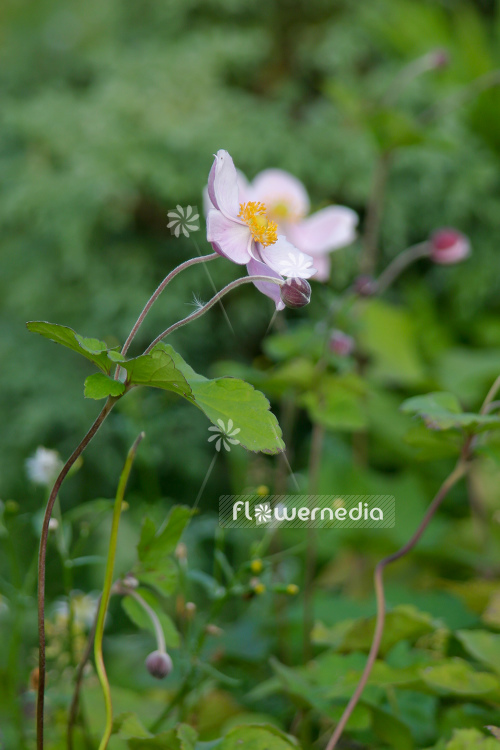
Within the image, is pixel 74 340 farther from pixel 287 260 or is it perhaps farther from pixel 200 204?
pixel 200 204

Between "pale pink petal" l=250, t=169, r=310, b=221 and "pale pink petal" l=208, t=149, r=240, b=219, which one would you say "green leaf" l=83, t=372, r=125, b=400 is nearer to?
"pale pink petal" l=208, t=149, r=240, b=219

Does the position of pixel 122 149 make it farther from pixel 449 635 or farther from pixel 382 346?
pixel 449 635

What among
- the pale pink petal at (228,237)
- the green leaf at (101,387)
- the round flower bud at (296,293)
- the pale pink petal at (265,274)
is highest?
the pale pink petal at (228,237)

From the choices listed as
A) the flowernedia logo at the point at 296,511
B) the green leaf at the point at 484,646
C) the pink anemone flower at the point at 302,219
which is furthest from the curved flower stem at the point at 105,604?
the pink anemone flower at the point at 302,219

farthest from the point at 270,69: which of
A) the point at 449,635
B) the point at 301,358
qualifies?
the point at 449,635

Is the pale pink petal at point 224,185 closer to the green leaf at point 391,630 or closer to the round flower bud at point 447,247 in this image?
the green leaf at point 391,630

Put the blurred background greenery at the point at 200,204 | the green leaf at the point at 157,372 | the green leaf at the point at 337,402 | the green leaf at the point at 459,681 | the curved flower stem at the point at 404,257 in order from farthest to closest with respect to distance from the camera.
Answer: the blurred background greenery at the point at 200,204, the curved flower stem at the point at 404,257, the green leaf at the point at 337,402, the green leaf at the point at 459,681, the green leaf at the point at 157,372

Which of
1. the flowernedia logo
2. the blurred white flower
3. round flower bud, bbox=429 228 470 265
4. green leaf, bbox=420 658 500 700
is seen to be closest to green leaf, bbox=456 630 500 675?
green leaf, bbox=420 658 500 700

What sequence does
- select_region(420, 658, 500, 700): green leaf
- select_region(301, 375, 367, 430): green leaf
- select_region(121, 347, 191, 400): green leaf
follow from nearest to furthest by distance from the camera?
1. select_region(121, 347, 191, 400): green leaf
2. select_region(420, 658, 500, 700): green leaf
3. select_region(301, 375, 367, 430): green leaf
